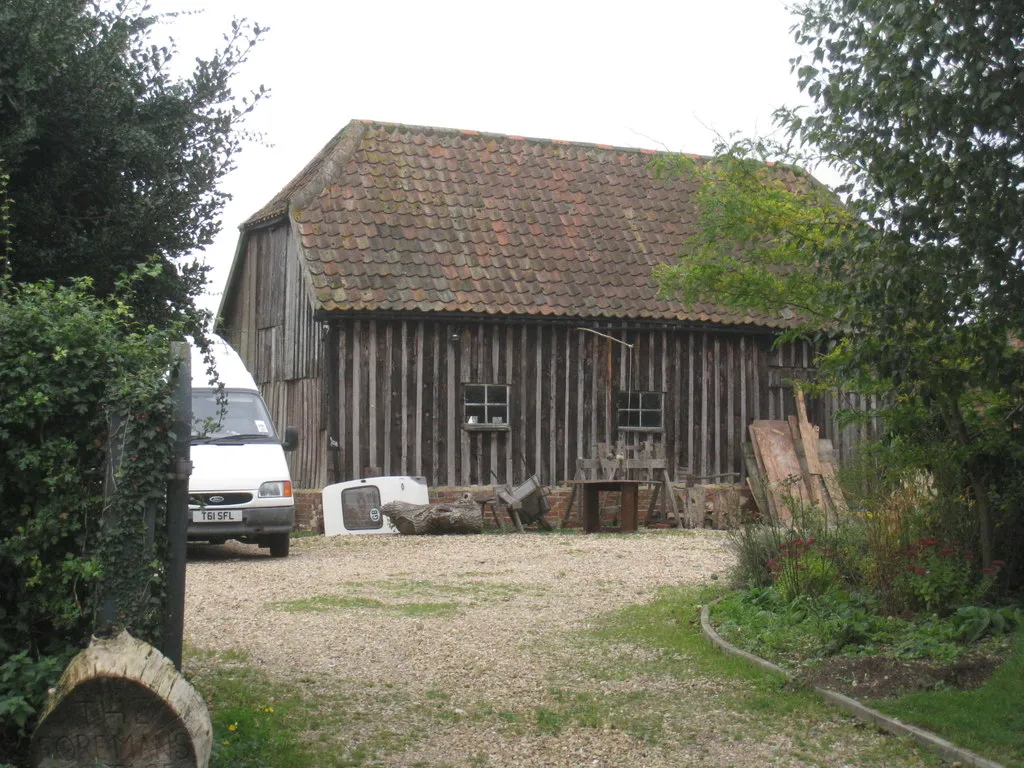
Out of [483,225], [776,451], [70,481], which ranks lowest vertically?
[70,481]

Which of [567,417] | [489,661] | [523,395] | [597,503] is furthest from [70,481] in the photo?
[567,417]

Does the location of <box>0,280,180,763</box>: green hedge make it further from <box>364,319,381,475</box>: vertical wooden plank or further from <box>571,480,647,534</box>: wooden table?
<box>364,319,381,475</box>: vertical wooden plank

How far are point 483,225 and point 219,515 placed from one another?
30.3 ft

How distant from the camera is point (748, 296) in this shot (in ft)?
43.6

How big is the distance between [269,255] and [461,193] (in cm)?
405

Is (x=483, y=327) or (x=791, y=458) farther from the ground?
(x=483, y=327)

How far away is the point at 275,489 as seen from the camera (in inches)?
627

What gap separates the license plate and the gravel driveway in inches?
23.3

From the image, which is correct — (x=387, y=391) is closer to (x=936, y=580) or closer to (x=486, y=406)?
(x=486, y=406)

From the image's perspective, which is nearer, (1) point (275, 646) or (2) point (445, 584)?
(1) point (275, 646)

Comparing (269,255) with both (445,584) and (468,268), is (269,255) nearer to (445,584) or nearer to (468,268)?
(468,268)

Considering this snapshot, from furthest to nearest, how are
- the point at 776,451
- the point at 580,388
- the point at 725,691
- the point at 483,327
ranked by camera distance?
the point at 776,451 → the point at 580,388 → the point at 483,327 → the point at 725,691

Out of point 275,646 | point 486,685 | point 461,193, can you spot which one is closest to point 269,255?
Answer: point 461,193

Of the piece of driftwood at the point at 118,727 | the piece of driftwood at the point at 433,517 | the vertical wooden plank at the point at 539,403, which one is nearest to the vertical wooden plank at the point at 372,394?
the piece of driftwood at the point at 433,517
